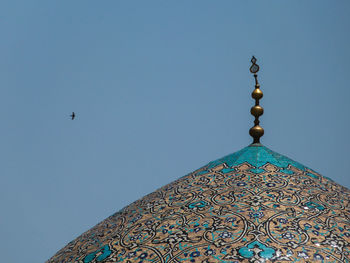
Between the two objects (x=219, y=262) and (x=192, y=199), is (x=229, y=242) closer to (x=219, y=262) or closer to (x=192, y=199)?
(x=219, y=262)

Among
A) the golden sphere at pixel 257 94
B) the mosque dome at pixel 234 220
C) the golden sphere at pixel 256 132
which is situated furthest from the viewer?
the golden sphere at pixel 257 94

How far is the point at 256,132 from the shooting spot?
536 cm

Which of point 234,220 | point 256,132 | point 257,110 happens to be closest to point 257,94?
point 257,110

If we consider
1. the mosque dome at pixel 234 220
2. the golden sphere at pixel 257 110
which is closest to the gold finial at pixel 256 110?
the golden sphere at pixel 257 110

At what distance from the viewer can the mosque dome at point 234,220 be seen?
3820mm

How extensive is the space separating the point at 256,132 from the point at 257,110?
20cm

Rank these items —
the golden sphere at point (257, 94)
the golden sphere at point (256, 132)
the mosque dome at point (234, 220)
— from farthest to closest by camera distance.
Result: 1. the golden sphere at point (257, 94)
2. the golden sphere at point (256, 132)
3. the mosque dome at point (234, 220)

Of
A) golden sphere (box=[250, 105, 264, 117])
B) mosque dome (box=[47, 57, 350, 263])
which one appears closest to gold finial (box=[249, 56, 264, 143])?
golden sphere (box=[250, 105, 264, 117])

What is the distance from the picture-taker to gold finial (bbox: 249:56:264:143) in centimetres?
536

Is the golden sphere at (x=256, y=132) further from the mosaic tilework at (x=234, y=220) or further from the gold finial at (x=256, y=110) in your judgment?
the mosaic tilework at (x=234, y=220)

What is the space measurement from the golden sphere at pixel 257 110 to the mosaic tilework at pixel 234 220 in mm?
353

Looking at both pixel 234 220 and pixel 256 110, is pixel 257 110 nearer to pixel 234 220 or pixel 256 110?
pixel 256 110

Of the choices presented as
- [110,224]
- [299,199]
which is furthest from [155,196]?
[299,199]

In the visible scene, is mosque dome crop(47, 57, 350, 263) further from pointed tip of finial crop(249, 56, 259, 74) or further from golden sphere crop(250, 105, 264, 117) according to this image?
pointed tip of finial crop(249, 56, 259, 74)
